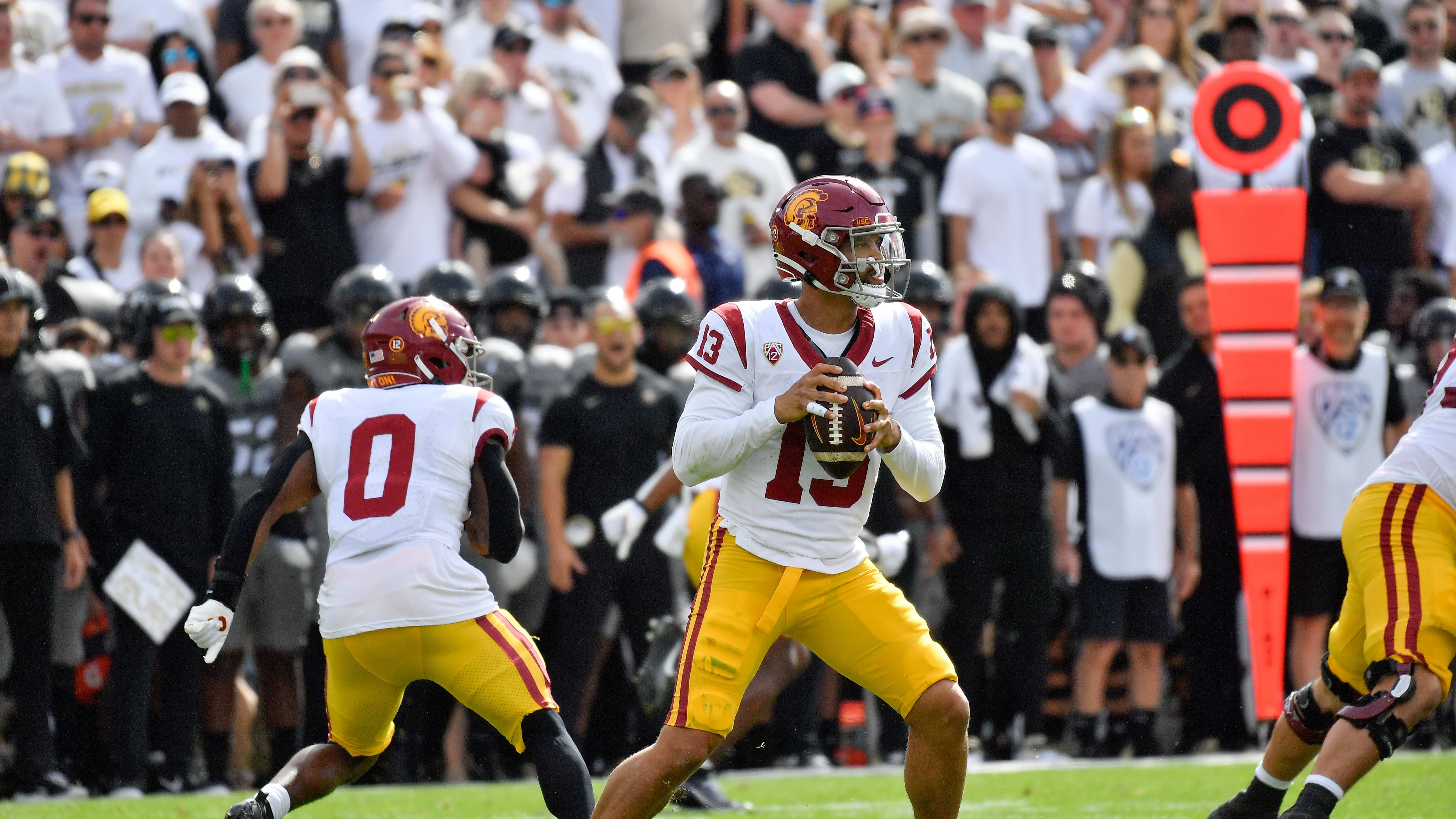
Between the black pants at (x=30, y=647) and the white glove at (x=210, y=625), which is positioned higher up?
the white glove at (x=210, y=625)

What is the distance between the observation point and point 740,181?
408 inches

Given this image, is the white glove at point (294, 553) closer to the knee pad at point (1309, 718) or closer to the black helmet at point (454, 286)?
the black helmet at point (454, 286)

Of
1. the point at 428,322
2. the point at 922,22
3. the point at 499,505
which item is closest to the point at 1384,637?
the point at 499,505

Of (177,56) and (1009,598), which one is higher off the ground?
(177,56)

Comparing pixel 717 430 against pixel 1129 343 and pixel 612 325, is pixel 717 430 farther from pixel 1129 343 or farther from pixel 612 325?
pixel 1129 343

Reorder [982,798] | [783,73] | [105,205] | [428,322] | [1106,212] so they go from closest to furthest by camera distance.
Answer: [428,322], [982,798], [105,205], [1106,212], [783,73]

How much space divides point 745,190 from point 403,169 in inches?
72.8

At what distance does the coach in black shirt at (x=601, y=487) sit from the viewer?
8242mm

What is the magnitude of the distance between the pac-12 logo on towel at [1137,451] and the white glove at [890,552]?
74.9 inches

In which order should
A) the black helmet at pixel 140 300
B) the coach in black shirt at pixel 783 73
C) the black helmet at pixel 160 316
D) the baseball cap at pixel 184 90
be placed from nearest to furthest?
1. the black helmet at pixel 160 316
2. the black helmet at pixel 140 300
3. the baseball cap at pixel 184 90
4. the coach in black shirt at pixel 783 73

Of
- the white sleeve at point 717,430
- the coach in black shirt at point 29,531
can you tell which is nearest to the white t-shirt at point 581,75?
the coach in black shirt at point 29,531

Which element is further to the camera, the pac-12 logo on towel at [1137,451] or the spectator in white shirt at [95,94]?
the spectator in white shirt at [95,94]

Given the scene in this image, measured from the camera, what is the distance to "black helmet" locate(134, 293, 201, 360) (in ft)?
26.0

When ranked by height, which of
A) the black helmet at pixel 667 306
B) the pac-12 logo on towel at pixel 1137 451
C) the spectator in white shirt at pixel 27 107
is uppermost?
the spectator in white shirt at pixel 27 107
